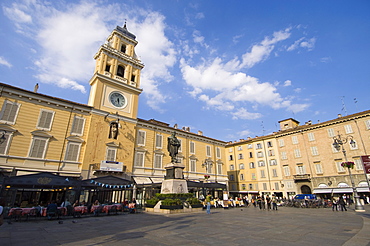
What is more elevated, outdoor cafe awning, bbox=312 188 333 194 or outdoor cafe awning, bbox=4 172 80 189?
outdoor cafe awning, bbox=4 172 80 189

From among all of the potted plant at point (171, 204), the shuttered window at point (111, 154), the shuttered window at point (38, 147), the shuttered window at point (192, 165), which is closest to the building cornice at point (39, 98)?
the shuttered window at point (38, 147)

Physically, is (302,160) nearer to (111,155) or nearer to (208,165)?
(208,165)

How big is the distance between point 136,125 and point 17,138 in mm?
12658

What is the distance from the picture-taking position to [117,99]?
86.2ft

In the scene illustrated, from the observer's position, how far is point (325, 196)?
101 ft

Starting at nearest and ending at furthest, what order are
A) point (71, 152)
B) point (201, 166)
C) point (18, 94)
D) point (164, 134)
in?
point (18, 94) < point (71, 152) < point (164, 134) < point (201, 166)

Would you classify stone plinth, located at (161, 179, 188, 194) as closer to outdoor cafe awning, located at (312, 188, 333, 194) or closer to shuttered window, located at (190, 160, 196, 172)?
shuttered window, located at (190, 160, 196, 172)

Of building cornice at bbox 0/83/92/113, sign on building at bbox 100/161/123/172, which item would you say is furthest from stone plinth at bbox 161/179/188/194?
building cornice at bbox 0/83/92/113

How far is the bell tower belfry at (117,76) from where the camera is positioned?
24.9 metres

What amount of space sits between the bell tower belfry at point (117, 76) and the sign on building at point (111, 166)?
6648mm

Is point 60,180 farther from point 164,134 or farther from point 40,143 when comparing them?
point 164,134

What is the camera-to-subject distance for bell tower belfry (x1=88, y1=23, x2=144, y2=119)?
24891 mm

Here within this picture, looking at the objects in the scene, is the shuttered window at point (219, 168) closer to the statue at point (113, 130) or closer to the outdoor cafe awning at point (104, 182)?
the statue at point (113, 130)

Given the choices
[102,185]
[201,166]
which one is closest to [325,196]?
[201,166]
